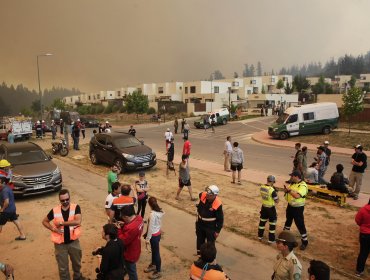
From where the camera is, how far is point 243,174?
14.7 m

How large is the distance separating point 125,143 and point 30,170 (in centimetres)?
517

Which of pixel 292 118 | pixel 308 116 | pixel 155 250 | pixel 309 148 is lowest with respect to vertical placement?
pixel 309 148

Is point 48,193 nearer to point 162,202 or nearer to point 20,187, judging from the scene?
point 20,187

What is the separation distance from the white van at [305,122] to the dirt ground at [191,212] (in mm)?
14941

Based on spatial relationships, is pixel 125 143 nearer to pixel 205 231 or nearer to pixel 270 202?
pixel 270 202

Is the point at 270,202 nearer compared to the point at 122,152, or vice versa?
the point at 270,202

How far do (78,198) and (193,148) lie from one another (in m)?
12.5

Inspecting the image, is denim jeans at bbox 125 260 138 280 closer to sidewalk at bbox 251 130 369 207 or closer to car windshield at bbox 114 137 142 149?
sidewalk at bbox 251 130 369 207

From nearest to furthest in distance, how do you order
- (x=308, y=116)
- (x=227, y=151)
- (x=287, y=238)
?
(x=287, y=238)
(x=227, y=151)
(x=308, y=116)

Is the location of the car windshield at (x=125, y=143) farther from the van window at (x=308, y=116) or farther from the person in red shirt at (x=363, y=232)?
the van window at (x=308, y=116)

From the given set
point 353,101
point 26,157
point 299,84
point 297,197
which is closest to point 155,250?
point 297,197

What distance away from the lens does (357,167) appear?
426 inches

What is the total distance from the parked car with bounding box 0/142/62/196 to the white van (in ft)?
64.4

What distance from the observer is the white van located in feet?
87.4
